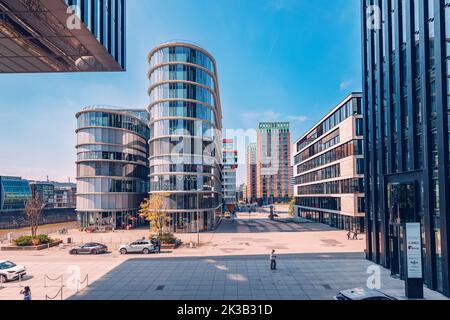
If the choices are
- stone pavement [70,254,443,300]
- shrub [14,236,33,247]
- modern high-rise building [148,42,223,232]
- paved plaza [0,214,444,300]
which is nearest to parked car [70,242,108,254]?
paved plaza [0,214,444,300]

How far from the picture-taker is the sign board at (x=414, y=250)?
55.6ft

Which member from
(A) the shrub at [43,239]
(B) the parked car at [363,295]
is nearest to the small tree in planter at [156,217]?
(A) the shrub at [43,239]

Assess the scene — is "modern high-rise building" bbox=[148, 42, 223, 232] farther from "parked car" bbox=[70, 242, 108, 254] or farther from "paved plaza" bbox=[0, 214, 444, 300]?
"parked car" bbox=[70, 242, 108, 254]

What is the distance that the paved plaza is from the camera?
58.6 feet

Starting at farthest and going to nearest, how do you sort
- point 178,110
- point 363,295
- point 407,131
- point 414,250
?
point 178,110 < point 407,131 < point 414,250 < point 363,295

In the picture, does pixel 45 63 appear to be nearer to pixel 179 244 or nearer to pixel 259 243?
pixel 179 244

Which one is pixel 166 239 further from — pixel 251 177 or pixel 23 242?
pixel 251 177

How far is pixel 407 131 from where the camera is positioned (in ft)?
69.8

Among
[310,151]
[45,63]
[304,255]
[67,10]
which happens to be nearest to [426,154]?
[304,255]

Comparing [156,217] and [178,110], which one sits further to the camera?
[178,110]

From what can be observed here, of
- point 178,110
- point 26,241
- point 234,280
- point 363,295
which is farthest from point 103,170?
point 363,295

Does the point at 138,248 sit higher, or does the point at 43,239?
the point at 43,239

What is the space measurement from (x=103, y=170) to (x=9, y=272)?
3538 cm
